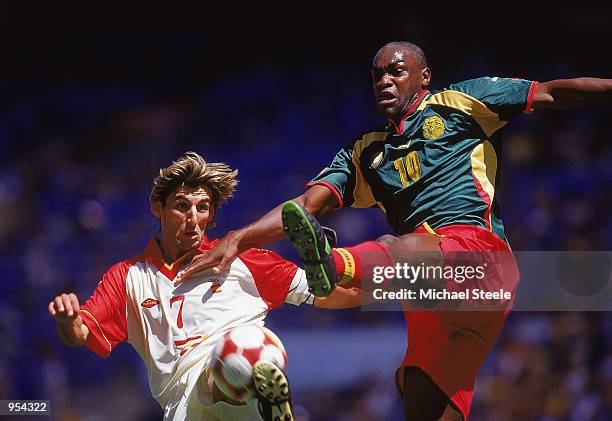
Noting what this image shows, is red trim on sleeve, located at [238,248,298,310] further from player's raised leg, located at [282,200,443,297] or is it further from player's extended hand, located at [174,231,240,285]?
player's raised leg, located at [282,200,443,297]

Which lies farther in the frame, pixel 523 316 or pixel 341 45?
pixel 341 45

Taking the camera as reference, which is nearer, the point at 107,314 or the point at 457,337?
the point at 457,337

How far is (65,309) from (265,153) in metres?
6.85

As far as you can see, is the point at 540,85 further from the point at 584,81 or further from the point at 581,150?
the point at 581,150

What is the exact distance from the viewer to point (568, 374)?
837cm

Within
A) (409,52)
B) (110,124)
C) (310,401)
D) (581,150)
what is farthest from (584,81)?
(110,124)

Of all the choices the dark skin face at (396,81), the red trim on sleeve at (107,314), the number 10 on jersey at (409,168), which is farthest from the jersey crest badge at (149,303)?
the dark skin face at (396,81)

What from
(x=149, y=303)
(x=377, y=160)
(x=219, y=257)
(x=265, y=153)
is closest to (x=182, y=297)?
(x=149, y=303)

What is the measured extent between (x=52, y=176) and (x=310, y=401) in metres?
4.52

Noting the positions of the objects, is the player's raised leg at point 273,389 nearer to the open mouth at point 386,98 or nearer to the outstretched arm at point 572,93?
the open mouth at point 386,98

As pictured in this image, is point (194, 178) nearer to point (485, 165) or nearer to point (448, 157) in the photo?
point (448, 157)

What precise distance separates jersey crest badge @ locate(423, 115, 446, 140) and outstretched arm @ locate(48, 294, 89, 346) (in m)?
1.73

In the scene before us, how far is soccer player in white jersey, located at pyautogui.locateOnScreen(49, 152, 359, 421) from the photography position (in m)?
4.58

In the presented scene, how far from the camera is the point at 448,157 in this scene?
15.0 feet
